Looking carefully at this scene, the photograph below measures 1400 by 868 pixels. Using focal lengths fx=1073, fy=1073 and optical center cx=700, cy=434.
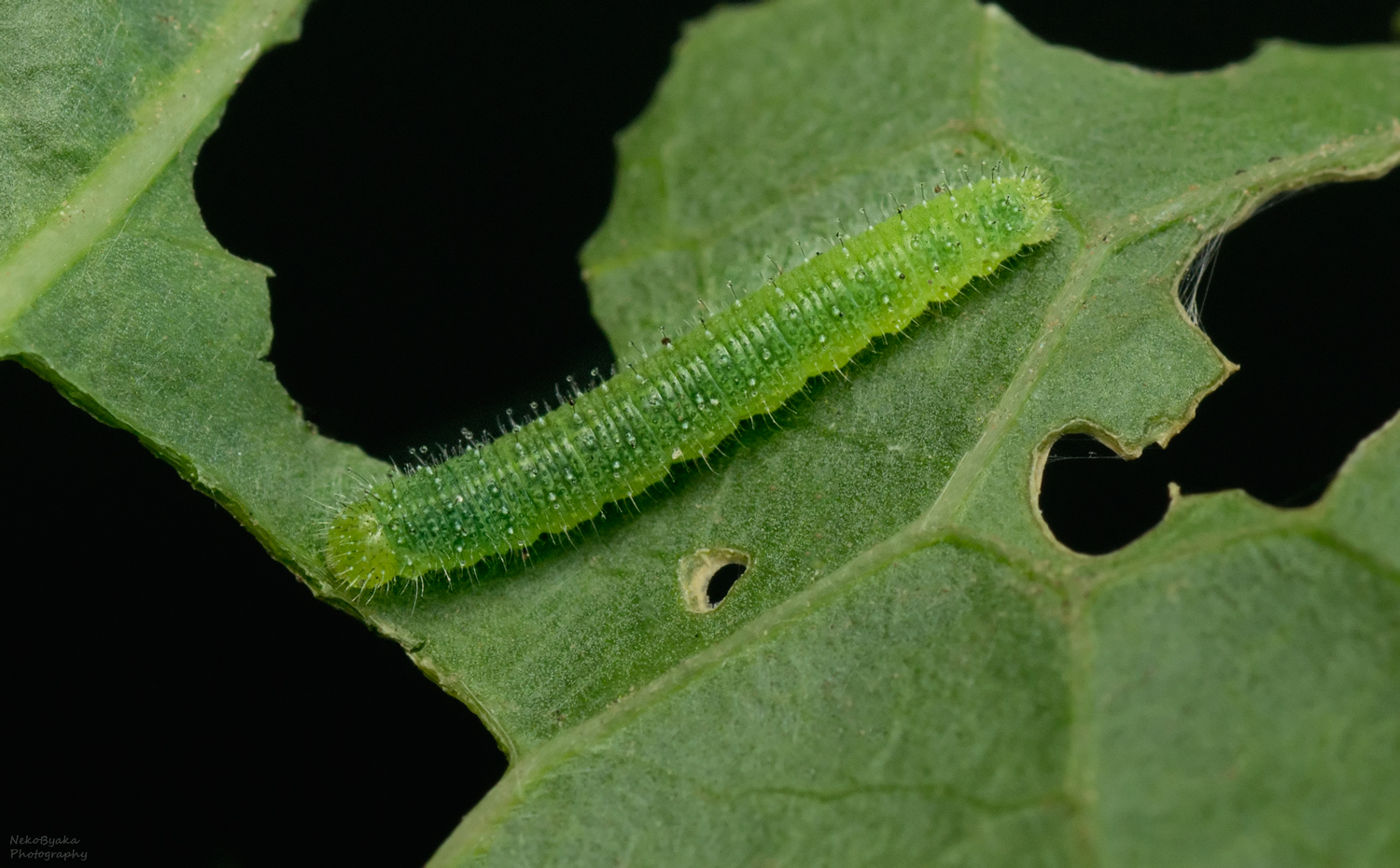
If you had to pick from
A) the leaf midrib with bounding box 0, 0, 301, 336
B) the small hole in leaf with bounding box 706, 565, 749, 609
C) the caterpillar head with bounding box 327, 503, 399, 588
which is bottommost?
the small hole in leaf with bounding box 706, 565, 749, 609

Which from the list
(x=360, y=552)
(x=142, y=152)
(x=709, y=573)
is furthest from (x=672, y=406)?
(x=142, y=152)

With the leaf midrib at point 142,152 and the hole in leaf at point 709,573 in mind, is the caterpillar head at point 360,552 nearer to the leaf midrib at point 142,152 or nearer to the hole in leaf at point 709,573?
the hole in leaf at point 709,573

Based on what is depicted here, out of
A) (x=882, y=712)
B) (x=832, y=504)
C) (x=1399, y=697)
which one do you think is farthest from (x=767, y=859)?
(x=1399, y=697)

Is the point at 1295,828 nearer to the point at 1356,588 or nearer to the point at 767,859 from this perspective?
the point at 1356,588

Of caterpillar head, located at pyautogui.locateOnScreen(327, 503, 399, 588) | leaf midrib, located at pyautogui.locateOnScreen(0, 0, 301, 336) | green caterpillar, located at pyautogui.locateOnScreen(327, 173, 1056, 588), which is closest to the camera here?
leaf midrib, located at pyautogui.locateOnScreen(0, 0, 301, 336)

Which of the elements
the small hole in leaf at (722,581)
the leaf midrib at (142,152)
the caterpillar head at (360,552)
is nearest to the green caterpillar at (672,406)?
the caterpillar head at (360,552)

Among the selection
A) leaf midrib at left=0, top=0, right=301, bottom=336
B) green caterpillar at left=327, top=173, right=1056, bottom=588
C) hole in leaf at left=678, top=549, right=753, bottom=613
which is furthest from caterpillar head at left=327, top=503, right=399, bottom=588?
leaf midrib at left=0, top=0, right=301, bottom=336

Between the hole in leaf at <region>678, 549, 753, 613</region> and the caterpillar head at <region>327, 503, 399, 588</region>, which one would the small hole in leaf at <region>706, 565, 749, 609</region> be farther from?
the caterpillar head at <region>327, 503, 399, 588</region>
